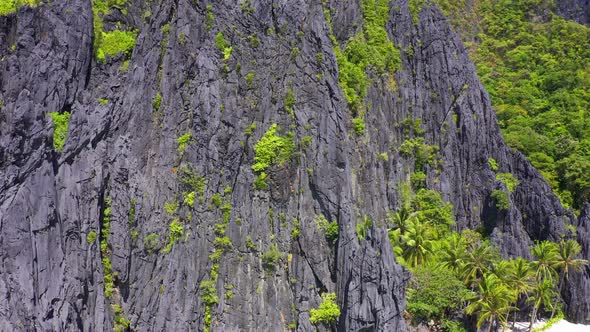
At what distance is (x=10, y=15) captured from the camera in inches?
1258

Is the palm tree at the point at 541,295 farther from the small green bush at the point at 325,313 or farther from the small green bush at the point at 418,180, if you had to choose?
the small green bush at the point at 325,313

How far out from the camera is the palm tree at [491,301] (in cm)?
3453

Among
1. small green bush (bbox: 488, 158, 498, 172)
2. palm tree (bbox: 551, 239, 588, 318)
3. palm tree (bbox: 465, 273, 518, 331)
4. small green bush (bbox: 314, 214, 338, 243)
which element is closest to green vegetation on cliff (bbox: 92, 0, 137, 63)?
small green bush (bbox: 314, 214, 338, 243)

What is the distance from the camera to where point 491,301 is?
34688mm

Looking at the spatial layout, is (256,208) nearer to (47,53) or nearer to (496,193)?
(47,53)

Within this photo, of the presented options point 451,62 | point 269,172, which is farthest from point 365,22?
point 269,172

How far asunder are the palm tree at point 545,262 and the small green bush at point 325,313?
17.6 m

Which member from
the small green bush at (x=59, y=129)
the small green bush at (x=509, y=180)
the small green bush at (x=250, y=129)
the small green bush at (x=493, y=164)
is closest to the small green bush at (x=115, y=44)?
the small green bush at (x=59, y=129)

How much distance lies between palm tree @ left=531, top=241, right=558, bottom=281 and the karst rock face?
306 centimetres

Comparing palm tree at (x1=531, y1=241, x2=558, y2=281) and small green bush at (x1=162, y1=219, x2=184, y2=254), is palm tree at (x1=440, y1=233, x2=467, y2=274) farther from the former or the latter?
small green bush at (x1=162, y1=219, x2=184, y2=254)

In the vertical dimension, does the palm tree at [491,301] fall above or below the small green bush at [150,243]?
below

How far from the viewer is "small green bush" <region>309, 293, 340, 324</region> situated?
32719mm

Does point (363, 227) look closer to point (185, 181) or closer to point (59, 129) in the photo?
point (185, 181)

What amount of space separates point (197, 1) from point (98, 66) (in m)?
8.95
